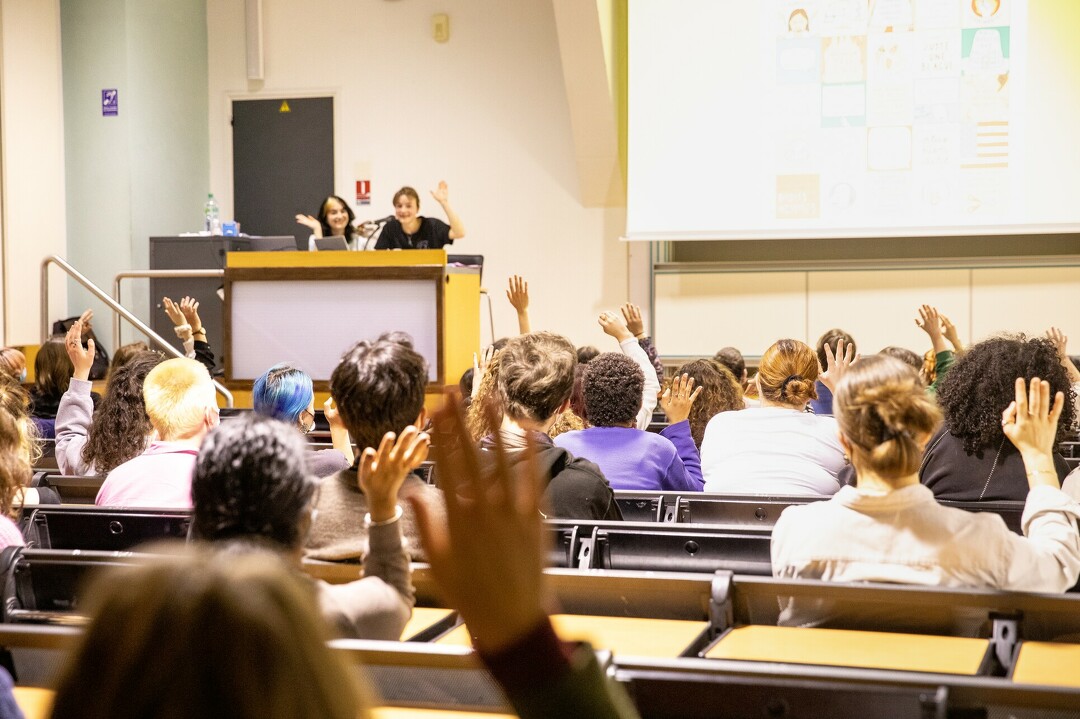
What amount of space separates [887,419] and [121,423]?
8.02ft

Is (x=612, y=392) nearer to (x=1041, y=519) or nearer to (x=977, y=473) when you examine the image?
(x=977, y=473)

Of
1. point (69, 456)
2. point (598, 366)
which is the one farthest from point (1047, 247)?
point (69, 456)

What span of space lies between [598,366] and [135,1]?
6.92 meters

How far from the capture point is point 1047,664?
159 centimetres

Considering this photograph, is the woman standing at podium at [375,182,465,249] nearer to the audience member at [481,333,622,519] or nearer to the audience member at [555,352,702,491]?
the audience member at [555,352,702,491]

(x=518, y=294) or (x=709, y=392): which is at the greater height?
(x=518, y=294)

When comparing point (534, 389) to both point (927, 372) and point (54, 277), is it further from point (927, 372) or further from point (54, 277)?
point (54, 277)

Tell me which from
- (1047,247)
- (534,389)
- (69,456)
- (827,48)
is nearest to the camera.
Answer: (534,389)

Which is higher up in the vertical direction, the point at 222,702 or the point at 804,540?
the point at 222,702

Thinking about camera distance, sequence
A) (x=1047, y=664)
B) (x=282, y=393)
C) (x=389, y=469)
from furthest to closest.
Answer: (x=282, y=393) < (x=1047, y=664) < (x=389, y=469)

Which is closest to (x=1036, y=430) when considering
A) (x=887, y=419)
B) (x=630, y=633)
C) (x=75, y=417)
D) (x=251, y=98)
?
(x=887, y=419)

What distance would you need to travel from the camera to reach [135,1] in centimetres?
871

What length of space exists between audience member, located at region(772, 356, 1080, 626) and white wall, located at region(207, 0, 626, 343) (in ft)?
22.4

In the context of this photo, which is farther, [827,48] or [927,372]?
[827,48]
